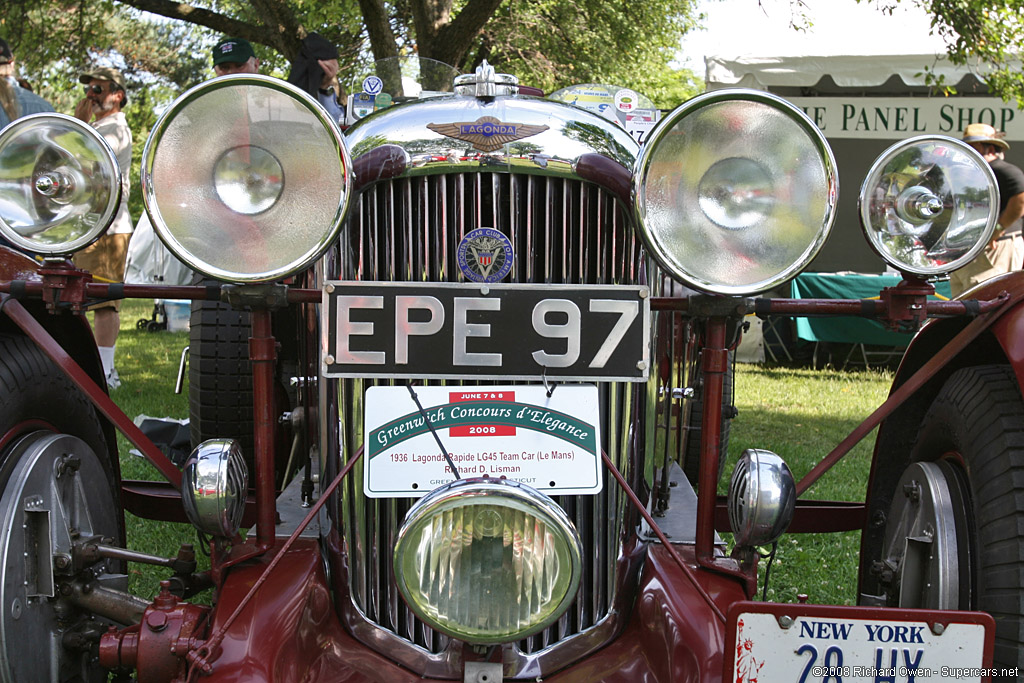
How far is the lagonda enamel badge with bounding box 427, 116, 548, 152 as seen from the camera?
1879mm

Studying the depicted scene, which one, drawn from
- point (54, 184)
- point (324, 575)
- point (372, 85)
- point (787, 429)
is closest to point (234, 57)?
point (372, 85)

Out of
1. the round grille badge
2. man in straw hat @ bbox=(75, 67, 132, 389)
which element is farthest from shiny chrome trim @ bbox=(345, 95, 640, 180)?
man in straw hat @ bbox=(75, 67, 132, 389)

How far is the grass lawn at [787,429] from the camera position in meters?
3.32

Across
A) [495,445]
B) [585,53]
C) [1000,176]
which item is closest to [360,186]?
[495,445]

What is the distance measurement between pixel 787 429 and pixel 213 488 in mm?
4642

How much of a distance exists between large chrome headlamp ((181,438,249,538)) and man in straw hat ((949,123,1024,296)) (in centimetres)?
547

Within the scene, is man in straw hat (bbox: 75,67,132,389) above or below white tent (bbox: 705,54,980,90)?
below

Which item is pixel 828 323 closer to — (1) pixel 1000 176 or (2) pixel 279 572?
(1) pixel 1000 176

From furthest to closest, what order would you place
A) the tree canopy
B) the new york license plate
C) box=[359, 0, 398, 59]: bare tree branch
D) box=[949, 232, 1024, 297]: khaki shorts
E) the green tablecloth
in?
box=[359, 0, 398, 59]: bare tree branch, the green tablecloth, the tree canopy, box=[949, 232, 1024, 297]: khaki shorts, the new york license plate

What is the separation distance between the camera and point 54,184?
1.85 metres

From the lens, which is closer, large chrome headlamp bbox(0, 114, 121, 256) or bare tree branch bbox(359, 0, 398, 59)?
large chrome headlamp bbox(0, 114, 121, 256)

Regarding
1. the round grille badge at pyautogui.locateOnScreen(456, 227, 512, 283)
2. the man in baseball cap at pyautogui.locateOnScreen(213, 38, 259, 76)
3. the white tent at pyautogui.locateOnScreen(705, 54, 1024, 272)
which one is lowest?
the round grille badge at pyautogui.locateOnScreen(456, 227, 512, 283)

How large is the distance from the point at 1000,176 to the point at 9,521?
6.25 m

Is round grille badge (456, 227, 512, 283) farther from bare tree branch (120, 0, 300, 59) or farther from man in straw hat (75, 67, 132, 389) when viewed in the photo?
bare tree branch (120, 0, 300, 59)
